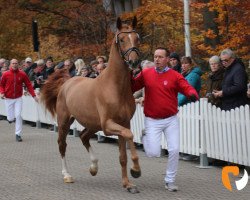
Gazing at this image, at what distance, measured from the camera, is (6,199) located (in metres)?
9.91

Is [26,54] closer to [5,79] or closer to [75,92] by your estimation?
[5,79]

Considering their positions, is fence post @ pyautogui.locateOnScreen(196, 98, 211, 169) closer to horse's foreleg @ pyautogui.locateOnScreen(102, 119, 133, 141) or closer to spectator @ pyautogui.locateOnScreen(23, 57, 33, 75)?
horse's foreleg @ pyautogui.locateOnScreen(102, 119, 133, 141)

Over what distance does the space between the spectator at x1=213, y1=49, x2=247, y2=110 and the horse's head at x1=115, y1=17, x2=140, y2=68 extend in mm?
2508

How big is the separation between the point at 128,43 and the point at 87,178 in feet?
9.76

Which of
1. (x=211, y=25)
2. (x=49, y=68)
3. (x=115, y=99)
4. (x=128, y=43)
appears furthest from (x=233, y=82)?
(x=211, y=25)

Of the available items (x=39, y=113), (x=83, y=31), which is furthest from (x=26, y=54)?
(x=39, y=113)

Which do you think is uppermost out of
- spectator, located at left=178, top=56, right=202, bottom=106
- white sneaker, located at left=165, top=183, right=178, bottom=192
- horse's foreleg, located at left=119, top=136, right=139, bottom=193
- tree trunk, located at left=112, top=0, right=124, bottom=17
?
tree trunk, located at left=112, top=0, right=124, bottom=17

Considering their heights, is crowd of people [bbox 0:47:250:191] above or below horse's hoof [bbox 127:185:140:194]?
above

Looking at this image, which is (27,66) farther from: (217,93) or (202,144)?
(217,93)

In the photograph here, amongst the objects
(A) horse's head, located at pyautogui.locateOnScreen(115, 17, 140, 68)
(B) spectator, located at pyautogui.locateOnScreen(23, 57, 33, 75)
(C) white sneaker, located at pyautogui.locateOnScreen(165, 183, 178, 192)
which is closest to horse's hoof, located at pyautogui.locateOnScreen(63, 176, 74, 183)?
(C) white sneaker, located at pyautogui.locateOnScreen(165, 183, 178, 192)

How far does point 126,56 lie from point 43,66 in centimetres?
1220

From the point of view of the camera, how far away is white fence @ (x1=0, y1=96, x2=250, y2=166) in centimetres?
1142

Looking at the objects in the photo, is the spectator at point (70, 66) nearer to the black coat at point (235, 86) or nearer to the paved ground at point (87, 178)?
the paved ground at point (87, 178)

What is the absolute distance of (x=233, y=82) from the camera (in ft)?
39.4
